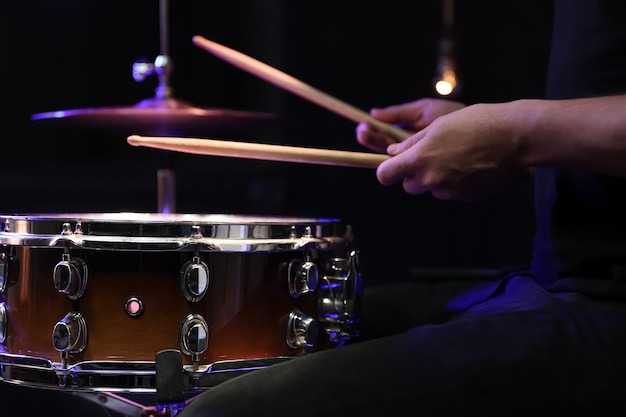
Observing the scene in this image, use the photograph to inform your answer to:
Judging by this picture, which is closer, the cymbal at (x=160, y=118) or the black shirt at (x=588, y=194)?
the black shirt at (x=588, y=194)

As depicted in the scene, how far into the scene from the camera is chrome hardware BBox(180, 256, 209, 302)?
113 centimetres

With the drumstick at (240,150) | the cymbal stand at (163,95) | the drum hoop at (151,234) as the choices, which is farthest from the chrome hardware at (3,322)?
the cymbal stand at (163,95)

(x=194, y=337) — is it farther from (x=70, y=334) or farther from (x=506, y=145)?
(x=506, y=145)

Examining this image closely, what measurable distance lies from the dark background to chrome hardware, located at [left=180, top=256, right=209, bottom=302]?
1427 millimetres

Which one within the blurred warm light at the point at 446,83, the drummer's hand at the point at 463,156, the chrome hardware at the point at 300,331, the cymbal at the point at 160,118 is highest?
the blurred warm light at the point at 446,83

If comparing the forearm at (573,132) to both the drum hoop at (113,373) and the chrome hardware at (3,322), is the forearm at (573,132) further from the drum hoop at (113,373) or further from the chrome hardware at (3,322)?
the chrome hardware at (3,322)

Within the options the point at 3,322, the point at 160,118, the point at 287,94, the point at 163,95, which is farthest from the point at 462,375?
the point at 287,94

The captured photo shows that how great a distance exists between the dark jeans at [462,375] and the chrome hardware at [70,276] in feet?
0.91

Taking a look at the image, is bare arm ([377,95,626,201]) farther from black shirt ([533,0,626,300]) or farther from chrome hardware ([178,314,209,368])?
chrome hardware ([178,314,209,368])

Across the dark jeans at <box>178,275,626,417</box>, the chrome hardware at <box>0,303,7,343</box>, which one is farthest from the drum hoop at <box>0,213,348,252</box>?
the dark jeans at <box>178,275,626,417</box>

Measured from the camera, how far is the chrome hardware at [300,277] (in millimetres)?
1216

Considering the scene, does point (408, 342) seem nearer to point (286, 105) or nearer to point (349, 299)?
point (349, 299)

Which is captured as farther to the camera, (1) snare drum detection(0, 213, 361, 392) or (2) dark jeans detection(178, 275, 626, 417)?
(1) snare drum detection(0, 213, 361, 392)

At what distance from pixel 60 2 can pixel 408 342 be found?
2336 mm
